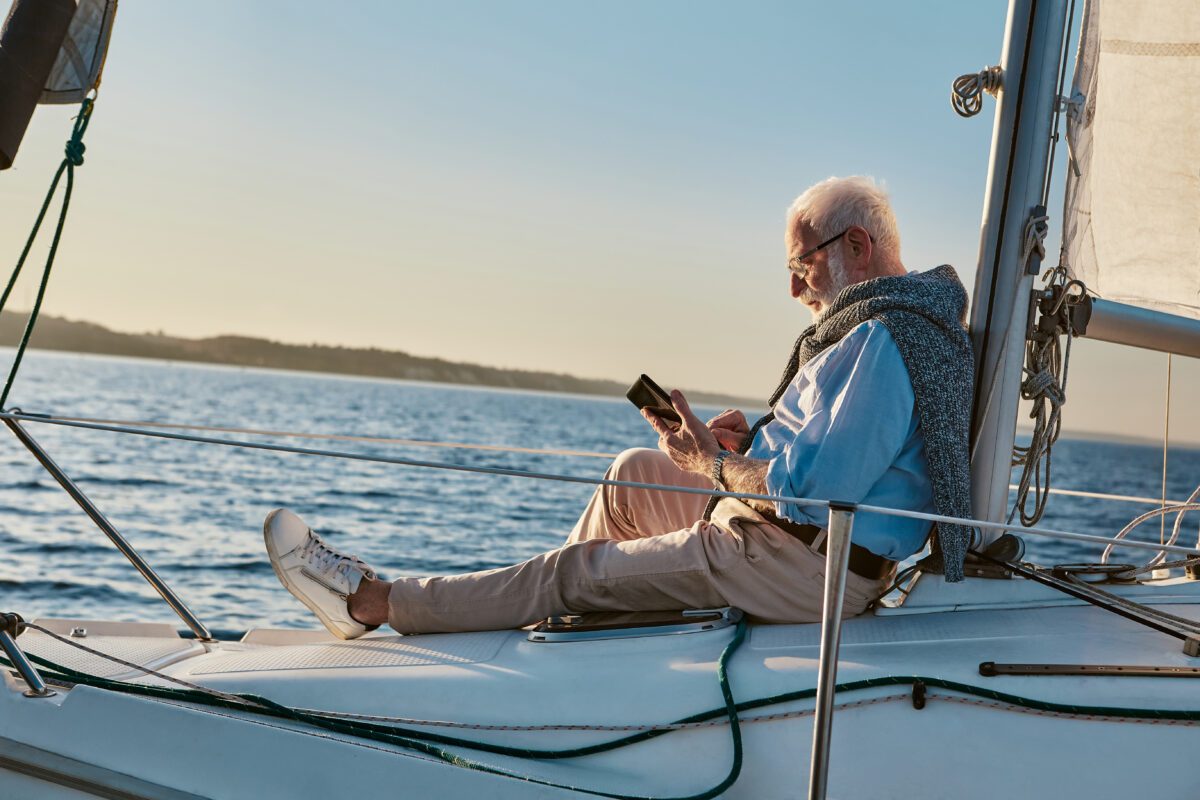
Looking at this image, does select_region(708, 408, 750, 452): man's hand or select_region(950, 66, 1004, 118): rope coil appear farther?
select_region(708, 408, 750, 452): man's hand

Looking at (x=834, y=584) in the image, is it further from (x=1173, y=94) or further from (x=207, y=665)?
(x=1173, y=94)

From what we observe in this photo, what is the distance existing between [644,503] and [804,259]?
73cm

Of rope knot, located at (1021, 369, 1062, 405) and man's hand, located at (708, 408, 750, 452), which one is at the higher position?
rope knot, located at (1021, 369, 1062, 405)

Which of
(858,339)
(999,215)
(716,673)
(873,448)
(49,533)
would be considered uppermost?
(999,215)

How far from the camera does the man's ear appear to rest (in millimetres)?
2578

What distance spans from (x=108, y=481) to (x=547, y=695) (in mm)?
11762

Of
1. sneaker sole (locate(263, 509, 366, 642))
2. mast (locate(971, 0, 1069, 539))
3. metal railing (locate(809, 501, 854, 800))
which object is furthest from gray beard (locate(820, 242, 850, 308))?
sneaker sole (locate(263, 509, 366, 642))

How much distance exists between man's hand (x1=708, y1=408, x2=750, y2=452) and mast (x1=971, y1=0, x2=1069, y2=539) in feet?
2.01

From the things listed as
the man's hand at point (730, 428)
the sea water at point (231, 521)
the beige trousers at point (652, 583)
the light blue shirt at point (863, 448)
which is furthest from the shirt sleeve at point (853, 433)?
the sea water at point (231, 521)

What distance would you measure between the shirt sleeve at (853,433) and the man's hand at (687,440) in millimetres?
267

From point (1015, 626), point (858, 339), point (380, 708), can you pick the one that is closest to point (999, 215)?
point (858, 339)

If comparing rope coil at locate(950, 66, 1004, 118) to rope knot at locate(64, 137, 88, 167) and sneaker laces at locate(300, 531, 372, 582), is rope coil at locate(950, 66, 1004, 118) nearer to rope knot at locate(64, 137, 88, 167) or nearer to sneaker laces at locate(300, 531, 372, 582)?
sneaker laces at locate(300, 531, 372, 582)

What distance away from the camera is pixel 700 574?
7.72ft

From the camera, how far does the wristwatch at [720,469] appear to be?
246cm
